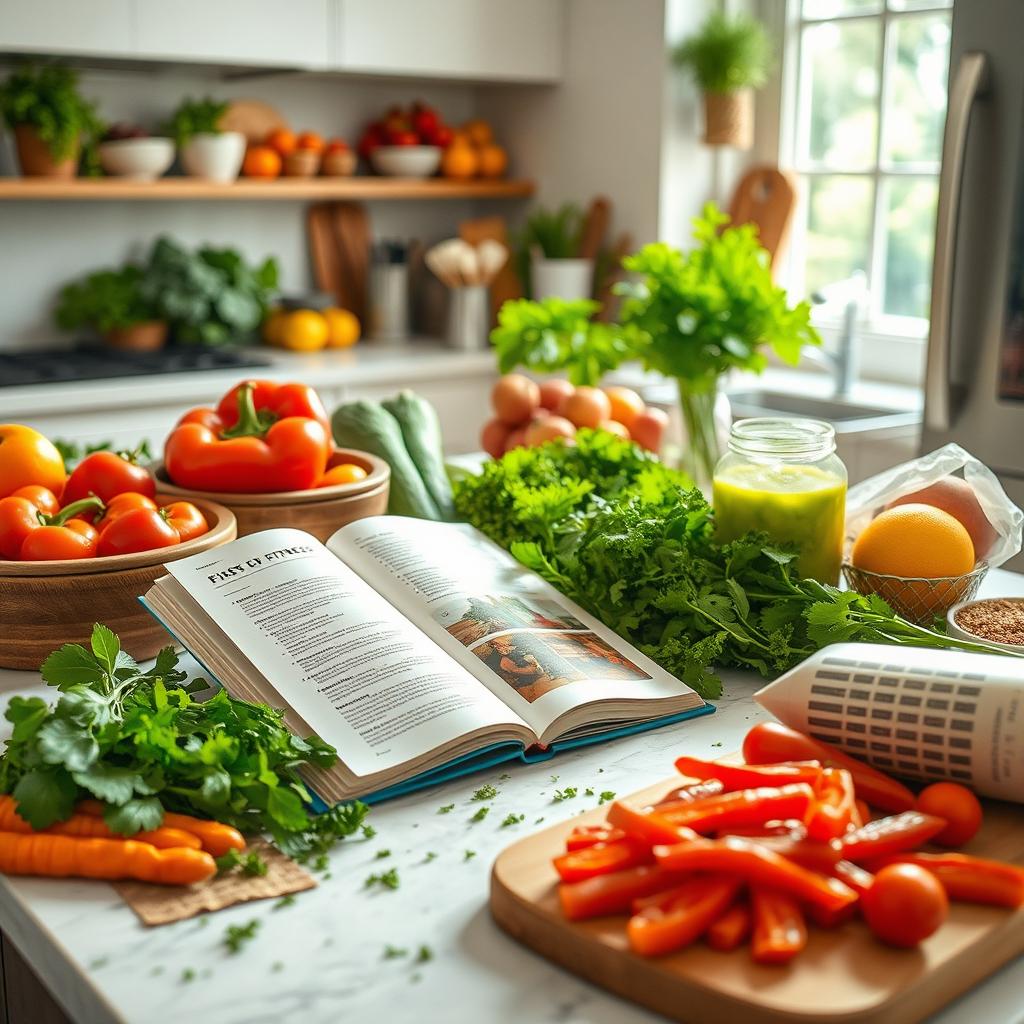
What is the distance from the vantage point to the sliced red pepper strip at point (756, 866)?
723 mm

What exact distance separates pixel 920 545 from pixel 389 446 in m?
0.70

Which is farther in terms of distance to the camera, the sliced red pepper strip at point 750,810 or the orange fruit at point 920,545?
the orange fruit at point 920,545

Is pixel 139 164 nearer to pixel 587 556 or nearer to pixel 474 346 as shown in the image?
pixel 474 346

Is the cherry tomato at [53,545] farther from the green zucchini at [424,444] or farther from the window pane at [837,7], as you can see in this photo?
the window pane at [837,7]

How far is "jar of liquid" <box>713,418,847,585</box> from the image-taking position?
124cm

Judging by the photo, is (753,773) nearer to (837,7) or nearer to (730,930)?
(730,930)

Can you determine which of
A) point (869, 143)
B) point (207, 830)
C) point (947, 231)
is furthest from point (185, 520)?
point (869, 143)

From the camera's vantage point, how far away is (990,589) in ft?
4.87

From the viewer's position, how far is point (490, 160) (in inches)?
151

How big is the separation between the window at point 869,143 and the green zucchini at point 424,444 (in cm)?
202

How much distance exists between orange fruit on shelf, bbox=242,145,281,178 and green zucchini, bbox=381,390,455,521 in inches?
77.3

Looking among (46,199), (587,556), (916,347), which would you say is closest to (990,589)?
(587,556)

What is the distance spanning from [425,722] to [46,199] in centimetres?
288

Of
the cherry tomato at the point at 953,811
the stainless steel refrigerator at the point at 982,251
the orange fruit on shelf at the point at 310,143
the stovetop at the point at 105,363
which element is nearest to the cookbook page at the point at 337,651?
the cherry tomato at the point at 953,811
